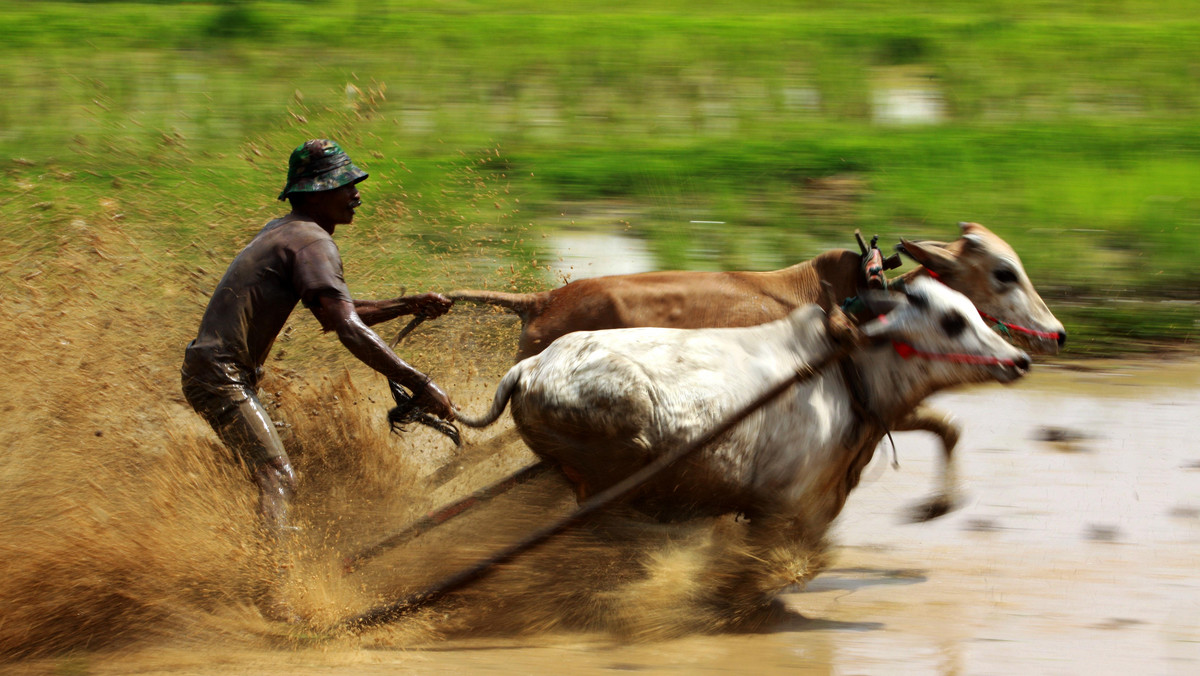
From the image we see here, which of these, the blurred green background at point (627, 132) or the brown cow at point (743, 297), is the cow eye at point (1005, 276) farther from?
the blurred green background at point (627, 132)

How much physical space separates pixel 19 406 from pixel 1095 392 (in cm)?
508

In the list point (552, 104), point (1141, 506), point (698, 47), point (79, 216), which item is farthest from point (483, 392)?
point (698, 47)

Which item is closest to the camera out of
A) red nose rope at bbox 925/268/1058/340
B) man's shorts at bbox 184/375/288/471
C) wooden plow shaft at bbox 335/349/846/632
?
wooden plow shaft at bbox 335/349/846/632

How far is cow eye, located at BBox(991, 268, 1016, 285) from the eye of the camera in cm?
526

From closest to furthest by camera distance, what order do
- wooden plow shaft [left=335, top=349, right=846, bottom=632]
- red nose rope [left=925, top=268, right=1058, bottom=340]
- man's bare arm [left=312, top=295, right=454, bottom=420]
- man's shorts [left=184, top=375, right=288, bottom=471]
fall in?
wooden plow shaft [left=335, top=349, right=846, bottom=632] → man's bare arm [left=312, top=295, right=454, bottom=420] → man's shorts [left=184, top=375, right=288, bottom=471] → red nose rope [left=925, top=268, right=1058, bottom=340]

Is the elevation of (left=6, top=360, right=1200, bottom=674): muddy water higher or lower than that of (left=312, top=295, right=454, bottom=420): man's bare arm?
lower

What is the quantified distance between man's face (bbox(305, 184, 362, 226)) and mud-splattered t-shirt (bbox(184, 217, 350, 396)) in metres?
0.15

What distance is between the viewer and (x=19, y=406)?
4.61 meters

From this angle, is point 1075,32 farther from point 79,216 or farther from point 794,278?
point 79,216

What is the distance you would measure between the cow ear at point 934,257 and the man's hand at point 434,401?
2.30 metres

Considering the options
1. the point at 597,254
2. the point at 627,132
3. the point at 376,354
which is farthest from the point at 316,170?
the point at 627,132

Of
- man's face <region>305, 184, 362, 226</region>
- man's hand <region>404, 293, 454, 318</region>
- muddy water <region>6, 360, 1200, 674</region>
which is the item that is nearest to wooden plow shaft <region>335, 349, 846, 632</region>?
muddy water <region>6, 360, 1200, 674</region>

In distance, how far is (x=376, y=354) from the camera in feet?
12.6

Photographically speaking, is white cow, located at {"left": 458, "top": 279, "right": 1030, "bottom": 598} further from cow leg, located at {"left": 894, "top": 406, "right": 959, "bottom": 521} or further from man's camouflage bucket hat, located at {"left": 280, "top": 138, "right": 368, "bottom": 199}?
man's camouflage bucket hat, located at {"left": 280, "top": 138, "right": 368, "bottom": 199}
